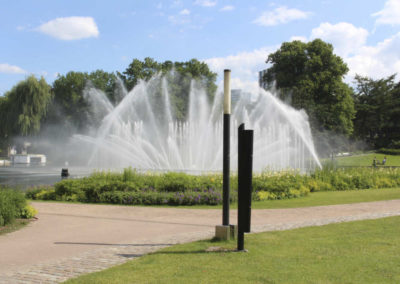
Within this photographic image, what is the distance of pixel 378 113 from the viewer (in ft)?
216

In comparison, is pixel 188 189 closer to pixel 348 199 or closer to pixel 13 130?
pixel 348 199

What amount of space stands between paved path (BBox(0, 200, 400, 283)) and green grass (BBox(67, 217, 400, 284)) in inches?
26.8

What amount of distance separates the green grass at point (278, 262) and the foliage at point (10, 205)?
4601 millimetres

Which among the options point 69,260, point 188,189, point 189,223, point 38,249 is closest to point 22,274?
point 69,260

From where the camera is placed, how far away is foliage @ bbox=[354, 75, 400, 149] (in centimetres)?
6525

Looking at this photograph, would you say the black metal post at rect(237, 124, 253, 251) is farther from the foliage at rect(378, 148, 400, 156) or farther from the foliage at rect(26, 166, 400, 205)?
the foliage at rect(378, 148, 400, 156)

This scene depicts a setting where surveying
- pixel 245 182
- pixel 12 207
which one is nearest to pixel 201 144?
pixel 12 207

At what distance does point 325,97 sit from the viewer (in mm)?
48219

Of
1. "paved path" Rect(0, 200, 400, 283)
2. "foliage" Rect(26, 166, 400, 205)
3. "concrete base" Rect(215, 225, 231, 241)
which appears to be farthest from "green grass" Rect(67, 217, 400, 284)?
"foliage" Rect(26, 166, 400, 205)

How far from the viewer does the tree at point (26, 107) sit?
50.8 metres

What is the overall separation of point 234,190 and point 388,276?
9077 millimetres

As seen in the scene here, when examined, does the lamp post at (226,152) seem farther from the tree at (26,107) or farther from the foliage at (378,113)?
the foliage at (378,113)

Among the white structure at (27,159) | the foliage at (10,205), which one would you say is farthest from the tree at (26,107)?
the foliage at (10,205)

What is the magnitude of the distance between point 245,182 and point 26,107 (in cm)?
5023
